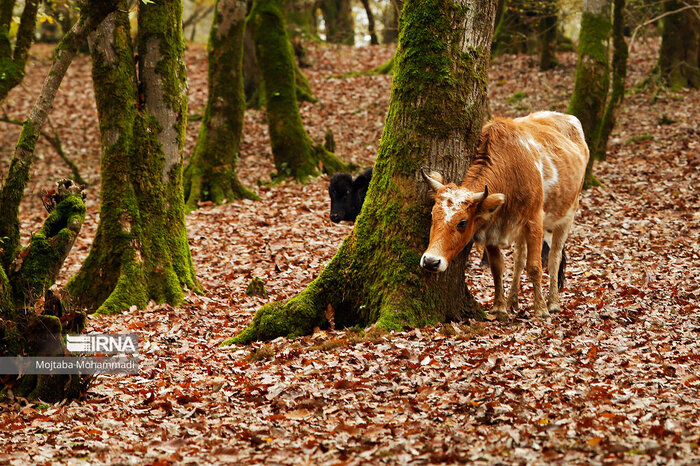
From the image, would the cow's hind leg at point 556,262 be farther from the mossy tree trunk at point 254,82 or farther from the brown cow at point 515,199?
the mossy tree trunk at point 254,82

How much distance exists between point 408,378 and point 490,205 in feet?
8.26

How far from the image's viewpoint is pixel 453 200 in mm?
7766

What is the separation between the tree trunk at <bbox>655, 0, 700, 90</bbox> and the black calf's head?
42.4 feet

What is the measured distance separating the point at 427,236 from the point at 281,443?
11.3 ft

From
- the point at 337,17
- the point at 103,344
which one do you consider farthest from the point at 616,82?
the point at 337,17

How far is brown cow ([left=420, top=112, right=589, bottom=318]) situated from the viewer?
779 centimetres

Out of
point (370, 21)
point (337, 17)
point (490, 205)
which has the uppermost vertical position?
point (337, 17)

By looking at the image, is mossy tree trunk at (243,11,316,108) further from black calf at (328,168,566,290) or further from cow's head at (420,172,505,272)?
cow's head at (420,172,505,272)

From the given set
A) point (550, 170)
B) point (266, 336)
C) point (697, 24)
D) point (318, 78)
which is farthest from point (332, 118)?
point (266, 336)

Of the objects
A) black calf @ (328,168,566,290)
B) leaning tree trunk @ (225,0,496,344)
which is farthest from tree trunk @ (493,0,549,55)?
leaning tree trunk @ (225,0,496,344)

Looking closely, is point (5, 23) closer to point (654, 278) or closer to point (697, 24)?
point (654, 278)

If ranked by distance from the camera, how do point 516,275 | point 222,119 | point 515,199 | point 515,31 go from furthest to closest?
point 515,31 → point 222,119 → point 516,275 → point 515,199

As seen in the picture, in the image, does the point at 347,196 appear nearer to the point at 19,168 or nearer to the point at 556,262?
the point at 556,262

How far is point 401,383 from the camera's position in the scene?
6.38 m
